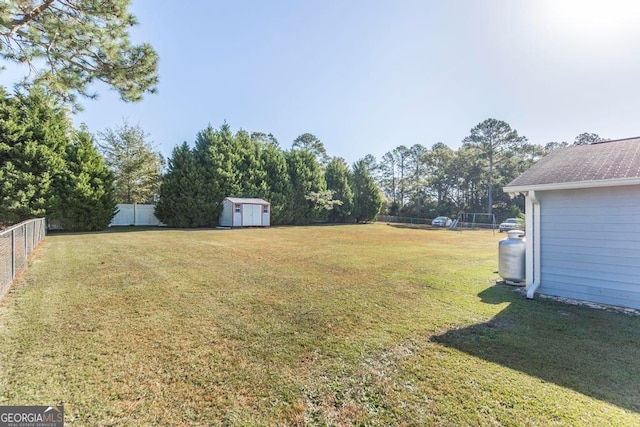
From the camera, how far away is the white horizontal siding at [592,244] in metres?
4.38

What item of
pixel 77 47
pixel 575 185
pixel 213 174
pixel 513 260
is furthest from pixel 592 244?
pixel 213 174

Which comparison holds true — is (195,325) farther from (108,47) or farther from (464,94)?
(464,94)

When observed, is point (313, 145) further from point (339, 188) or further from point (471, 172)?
point (471, 172)

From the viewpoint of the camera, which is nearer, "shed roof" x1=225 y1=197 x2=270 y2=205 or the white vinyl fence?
the white vinyl fence

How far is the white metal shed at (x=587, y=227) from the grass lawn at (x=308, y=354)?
709 millimetres

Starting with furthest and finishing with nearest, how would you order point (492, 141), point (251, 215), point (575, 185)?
point (492, 141)
point (251, 215)
point (575, 185)

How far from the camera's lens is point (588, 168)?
200 inches

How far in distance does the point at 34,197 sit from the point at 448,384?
1668 cm

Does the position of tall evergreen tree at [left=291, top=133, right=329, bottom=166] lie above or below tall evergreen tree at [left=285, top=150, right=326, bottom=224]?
above

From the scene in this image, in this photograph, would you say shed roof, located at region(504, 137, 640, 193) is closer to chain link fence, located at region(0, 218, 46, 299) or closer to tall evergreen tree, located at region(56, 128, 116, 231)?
chain link fence, located at region(0, 218, 46, 299)

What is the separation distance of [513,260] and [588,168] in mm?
2060

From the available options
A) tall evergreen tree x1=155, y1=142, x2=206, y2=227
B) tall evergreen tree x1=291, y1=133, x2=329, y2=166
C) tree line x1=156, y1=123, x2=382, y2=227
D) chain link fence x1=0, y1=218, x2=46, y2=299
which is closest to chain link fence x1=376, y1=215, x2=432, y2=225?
tree line x1=156, y1=123, x2=382, y2=227

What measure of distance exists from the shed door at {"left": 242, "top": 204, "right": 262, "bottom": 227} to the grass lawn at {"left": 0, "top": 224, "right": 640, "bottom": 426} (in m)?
14.6

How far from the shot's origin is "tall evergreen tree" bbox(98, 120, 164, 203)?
21406 mm
